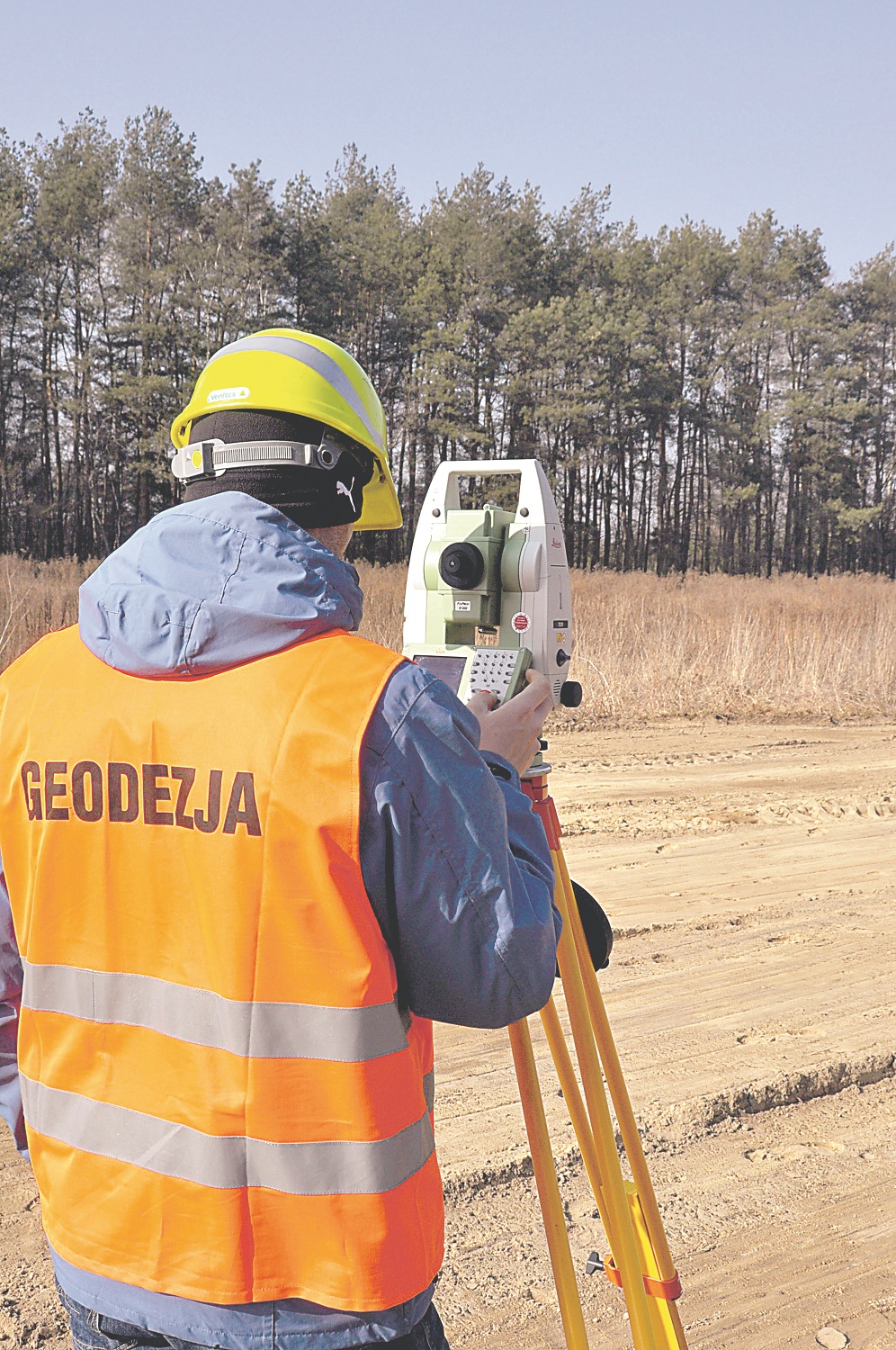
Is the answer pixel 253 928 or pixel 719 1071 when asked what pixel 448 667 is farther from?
pixel 719 1071

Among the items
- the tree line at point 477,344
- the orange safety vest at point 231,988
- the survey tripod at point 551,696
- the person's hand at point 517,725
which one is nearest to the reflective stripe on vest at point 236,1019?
the orange safety vest at point 231,988

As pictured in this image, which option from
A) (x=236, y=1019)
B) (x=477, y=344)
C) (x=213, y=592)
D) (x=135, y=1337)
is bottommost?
(x=135, y=1337)

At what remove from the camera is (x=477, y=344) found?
32.0m

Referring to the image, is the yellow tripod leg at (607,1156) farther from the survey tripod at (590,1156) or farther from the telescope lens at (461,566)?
the telescope lens at (461,566)

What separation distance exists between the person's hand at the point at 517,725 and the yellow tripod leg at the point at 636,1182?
0.51 meters

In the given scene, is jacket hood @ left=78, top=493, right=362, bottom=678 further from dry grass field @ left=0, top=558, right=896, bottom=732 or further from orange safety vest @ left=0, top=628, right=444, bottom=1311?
dry grass field @ left=0, top=558, right=896, bottom=732

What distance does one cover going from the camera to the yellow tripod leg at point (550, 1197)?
178cm

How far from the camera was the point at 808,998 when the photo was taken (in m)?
4.12

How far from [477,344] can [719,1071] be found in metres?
30.9

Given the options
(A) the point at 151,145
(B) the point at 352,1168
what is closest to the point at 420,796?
(B) the point at 352,1168

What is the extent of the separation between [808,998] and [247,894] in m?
3.67

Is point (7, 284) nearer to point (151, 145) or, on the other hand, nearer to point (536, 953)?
point (151, 145)

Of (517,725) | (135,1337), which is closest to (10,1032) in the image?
(135,1337)

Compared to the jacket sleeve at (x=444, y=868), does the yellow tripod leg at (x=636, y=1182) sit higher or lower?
lower
